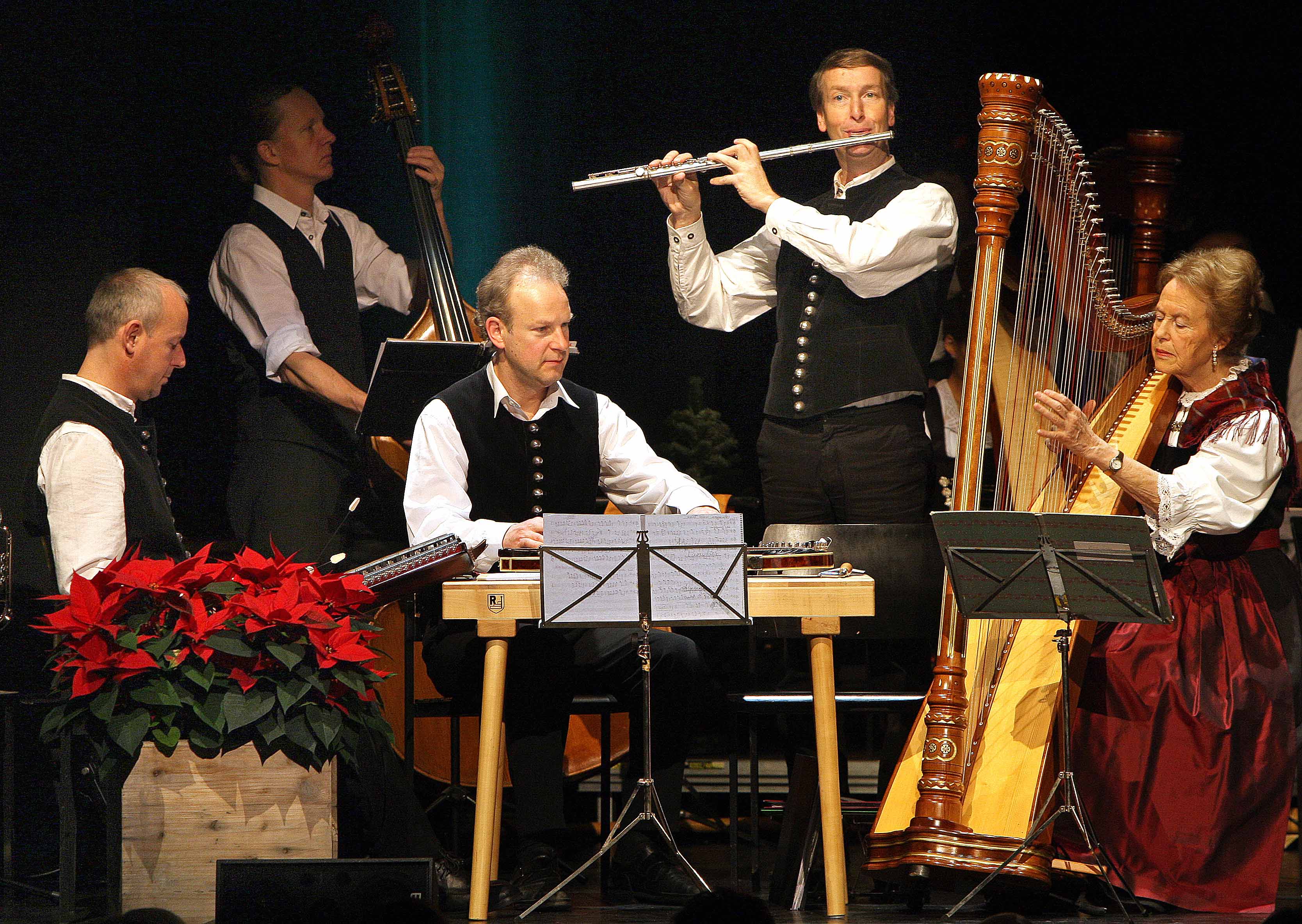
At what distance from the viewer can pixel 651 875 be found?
3.49 m

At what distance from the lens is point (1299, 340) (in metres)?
4.99

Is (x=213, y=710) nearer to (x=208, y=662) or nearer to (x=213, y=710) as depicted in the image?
(x=213, y=710)

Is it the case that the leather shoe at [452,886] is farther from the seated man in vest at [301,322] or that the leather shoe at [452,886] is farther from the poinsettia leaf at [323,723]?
the seated man in vest at [301,322]

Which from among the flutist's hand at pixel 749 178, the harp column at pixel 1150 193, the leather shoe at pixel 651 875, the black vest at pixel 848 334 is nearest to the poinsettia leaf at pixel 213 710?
the leather shoe at pixel 651 875

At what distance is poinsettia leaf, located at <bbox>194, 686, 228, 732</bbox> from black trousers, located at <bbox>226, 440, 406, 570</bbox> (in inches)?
58.4

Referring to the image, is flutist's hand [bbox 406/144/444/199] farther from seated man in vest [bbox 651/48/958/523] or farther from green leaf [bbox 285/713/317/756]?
green leaf [bbox 285/713/317/756]

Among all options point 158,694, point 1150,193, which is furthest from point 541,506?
point 1150,193

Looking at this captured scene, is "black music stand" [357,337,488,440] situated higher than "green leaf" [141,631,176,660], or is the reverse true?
"black music stand" [357,337,488,440]

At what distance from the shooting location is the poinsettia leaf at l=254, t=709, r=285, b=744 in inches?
121

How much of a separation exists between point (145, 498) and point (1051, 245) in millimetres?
2474

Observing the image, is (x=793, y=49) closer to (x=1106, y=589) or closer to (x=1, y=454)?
(x=1106, y=589)

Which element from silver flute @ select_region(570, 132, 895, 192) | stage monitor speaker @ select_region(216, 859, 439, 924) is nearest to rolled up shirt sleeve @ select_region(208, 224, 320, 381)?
silver flute @ select_region(570, 132, 895, 192)

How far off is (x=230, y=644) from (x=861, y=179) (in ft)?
7.86

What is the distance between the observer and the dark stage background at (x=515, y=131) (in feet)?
15.1
